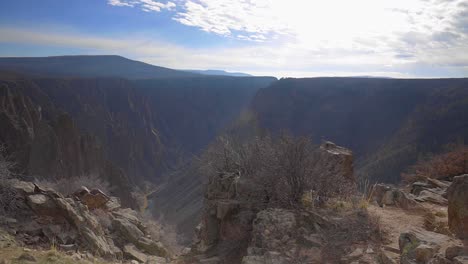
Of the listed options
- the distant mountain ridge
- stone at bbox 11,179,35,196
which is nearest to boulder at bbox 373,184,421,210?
stone at bbox 11,179,35,196

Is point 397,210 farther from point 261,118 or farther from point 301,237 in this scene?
point 261,118

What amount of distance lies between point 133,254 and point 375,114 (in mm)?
65453

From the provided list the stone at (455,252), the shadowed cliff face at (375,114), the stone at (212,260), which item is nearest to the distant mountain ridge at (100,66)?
the shadowed cliff face at (375,114)

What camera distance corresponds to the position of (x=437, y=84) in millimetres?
64188

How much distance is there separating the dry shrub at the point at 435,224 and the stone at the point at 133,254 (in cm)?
721

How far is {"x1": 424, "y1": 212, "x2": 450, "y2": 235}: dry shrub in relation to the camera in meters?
6.62

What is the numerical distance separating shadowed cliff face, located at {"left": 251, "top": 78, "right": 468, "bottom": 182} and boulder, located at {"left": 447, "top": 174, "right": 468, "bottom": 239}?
32916mm

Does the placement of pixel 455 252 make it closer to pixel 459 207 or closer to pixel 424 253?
pixel 424 253

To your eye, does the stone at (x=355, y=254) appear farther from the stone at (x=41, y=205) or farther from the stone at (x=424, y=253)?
the stone at (x=41, y=205)

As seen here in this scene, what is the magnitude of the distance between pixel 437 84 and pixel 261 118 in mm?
32205

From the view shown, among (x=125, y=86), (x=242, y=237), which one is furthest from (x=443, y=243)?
(x=125, y=86)

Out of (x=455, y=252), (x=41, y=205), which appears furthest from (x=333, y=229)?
(x=41, y=205)

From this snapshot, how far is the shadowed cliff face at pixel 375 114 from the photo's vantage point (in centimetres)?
4669

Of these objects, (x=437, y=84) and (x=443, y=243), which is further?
(x=437, y=84)
